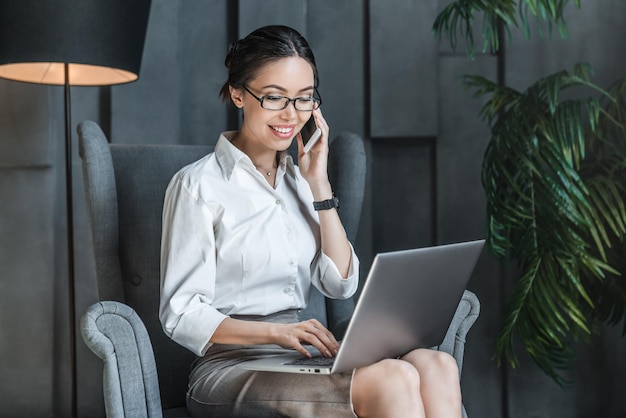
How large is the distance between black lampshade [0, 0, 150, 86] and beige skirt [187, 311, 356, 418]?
103 centimetres

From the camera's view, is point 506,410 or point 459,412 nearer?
point 459,412

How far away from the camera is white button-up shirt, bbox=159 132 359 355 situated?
1688 millimetres

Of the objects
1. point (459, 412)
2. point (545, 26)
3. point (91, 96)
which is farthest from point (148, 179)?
point (545, 26)

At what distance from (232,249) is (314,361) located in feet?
1.25

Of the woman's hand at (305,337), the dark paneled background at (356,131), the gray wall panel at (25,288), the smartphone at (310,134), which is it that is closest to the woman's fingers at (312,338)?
the woman's hand at (305,337)

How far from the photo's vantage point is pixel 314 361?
153 cm

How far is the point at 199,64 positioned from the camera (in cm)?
299

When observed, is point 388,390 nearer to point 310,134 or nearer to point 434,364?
point 434,364

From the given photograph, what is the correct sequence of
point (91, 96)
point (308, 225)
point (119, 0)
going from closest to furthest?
1. point (308, 225)
2. point (119, 0)
3. point (91, 96)

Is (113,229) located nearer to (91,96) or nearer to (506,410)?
(91,96)

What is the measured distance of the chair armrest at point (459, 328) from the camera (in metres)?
1.83

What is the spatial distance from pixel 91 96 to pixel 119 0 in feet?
2.26

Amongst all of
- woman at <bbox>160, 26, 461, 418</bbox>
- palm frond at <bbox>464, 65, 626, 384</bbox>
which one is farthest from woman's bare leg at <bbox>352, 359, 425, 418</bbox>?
palm frond at <bbox>464, 65, 626, 384</bbox>

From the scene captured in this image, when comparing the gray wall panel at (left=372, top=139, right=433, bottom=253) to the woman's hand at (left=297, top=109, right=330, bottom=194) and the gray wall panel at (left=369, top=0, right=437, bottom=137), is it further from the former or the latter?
the woman's hand at (left=297, top=109, right=330, bottom=194)
